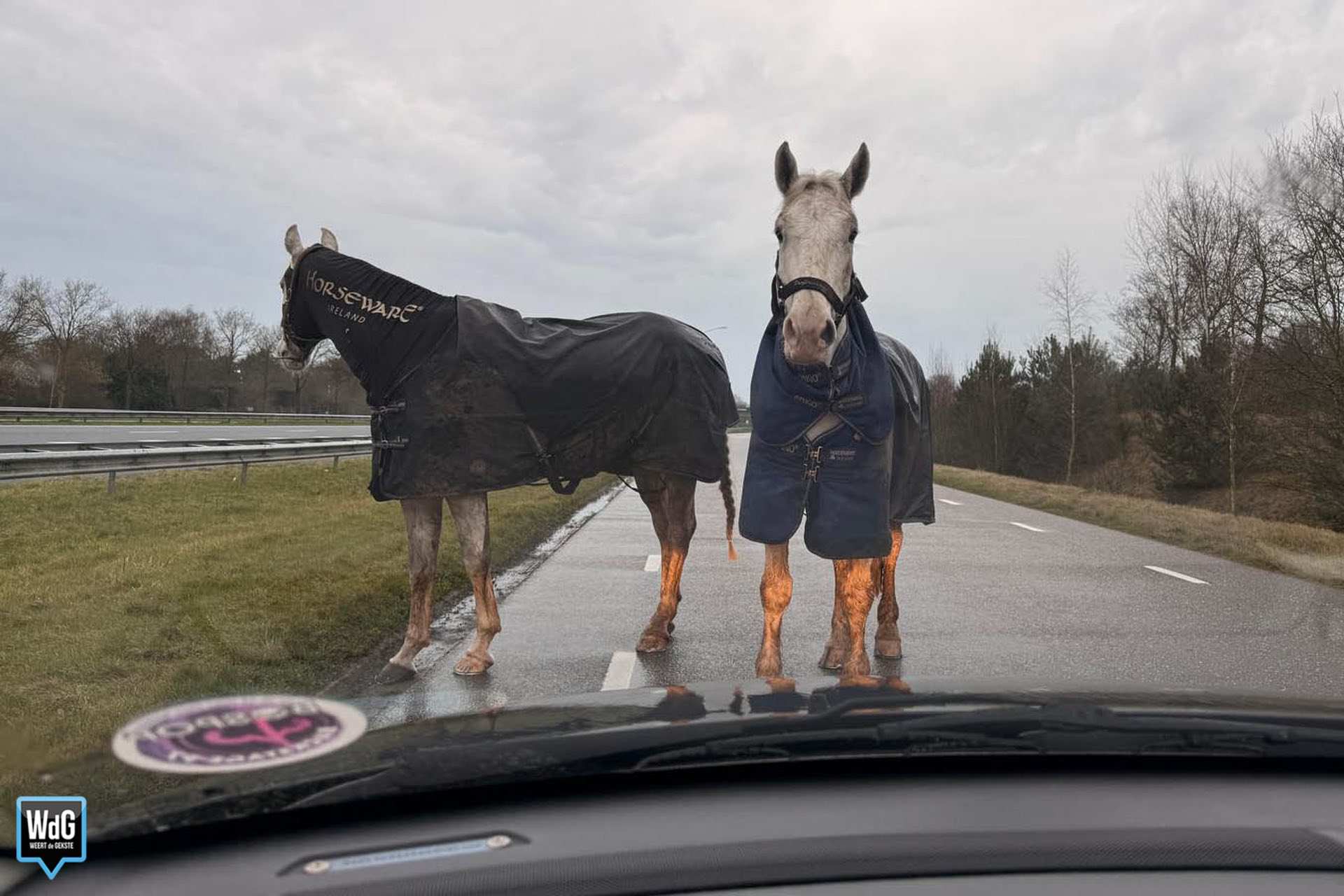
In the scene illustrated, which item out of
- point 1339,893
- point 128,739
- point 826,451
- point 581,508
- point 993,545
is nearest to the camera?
point 1339,893

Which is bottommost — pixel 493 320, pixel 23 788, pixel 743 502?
pixel 23 788

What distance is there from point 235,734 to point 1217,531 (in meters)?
15.8

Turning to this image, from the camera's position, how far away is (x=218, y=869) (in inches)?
61.0

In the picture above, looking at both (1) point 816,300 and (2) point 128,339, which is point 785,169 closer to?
(1) point 816,300

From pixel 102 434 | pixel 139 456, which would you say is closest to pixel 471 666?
pixel 139 456

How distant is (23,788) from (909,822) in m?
1.84

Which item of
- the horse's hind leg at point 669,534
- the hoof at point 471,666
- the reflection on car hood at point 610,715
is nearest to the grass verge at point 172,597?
the reflection on car hood at point 610,715

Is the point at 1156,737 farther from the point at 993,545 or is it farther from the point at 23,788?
the point at 993,545

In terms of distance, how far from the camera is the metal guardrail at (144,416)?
3394 centimetres

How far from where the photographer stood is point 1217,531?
49.3ft

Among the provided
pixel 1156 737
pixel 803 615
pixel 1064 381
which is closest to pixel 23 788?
pixel 1156 737

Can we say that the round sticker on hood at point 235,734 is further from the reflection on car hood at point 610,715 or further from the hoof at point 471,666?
the hoof at point 471,666

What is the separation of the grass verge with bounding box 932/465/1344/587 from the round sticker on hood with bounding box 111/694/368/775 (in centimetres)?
831

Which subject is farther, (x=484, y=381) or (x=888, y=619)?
(x=888, y=619)
